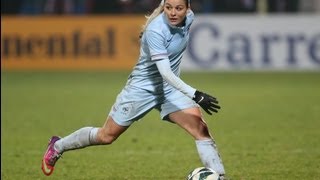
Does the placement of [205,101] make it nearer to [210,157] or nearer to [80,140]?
[210,157]

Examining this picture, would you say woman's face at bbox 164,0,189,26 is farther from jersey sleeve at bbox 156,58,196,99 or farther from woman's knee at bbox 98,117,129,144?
woman's knee at bbox 98,117,129,144

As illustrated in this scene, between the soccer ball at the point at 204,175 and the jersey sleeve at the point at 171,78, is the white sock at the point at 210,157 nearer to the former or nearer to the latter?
the soccer ball at the point at 204,175

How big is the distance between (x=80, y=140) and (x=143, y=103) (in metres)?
0.78

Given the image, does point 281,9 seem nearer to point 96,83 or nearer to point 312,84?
point 312,84

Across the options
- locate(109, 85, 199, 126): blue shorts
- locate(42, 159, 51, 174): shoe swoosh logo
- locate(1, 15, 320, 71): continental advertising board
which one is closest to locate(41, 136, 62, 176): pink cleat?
locate(42, 159, 51, 174): shoe swoosh logo

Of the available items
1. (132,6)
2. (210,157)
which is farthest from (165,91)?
(132,6)

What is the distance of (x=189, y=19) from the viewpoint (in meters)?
7.41

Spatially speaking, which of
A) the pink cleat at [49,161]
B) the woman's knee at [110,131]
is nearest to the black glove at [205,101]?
the woman's knee at [110,131]

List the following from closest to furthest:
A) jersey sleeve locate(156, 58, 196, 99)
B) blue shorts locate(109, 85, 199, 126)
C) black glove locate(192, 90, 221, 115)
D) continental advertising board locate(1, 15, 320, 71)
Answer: black glove locate(192, 90, 221, 115)
jersey sleeve locate(156, 58, 196, 99)
blue shorts locate(109, 85, 199, 126)
continental advertising board locate(1, 15, 320, 71)

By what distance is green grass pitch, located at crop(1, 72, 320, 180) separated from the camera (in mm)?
8820

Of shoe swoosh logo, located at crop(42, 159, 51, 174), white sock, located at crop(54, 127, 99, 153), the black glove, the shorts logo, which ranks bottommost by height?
shoe swoosh logo, located at crop(42, 159, 51, 174)

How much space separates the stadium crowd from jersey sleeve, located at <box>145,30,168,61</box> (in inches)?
635

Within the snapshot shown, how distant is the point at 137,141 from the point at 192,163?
79.4 inches

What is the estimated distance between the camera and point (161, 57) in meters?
7.17
